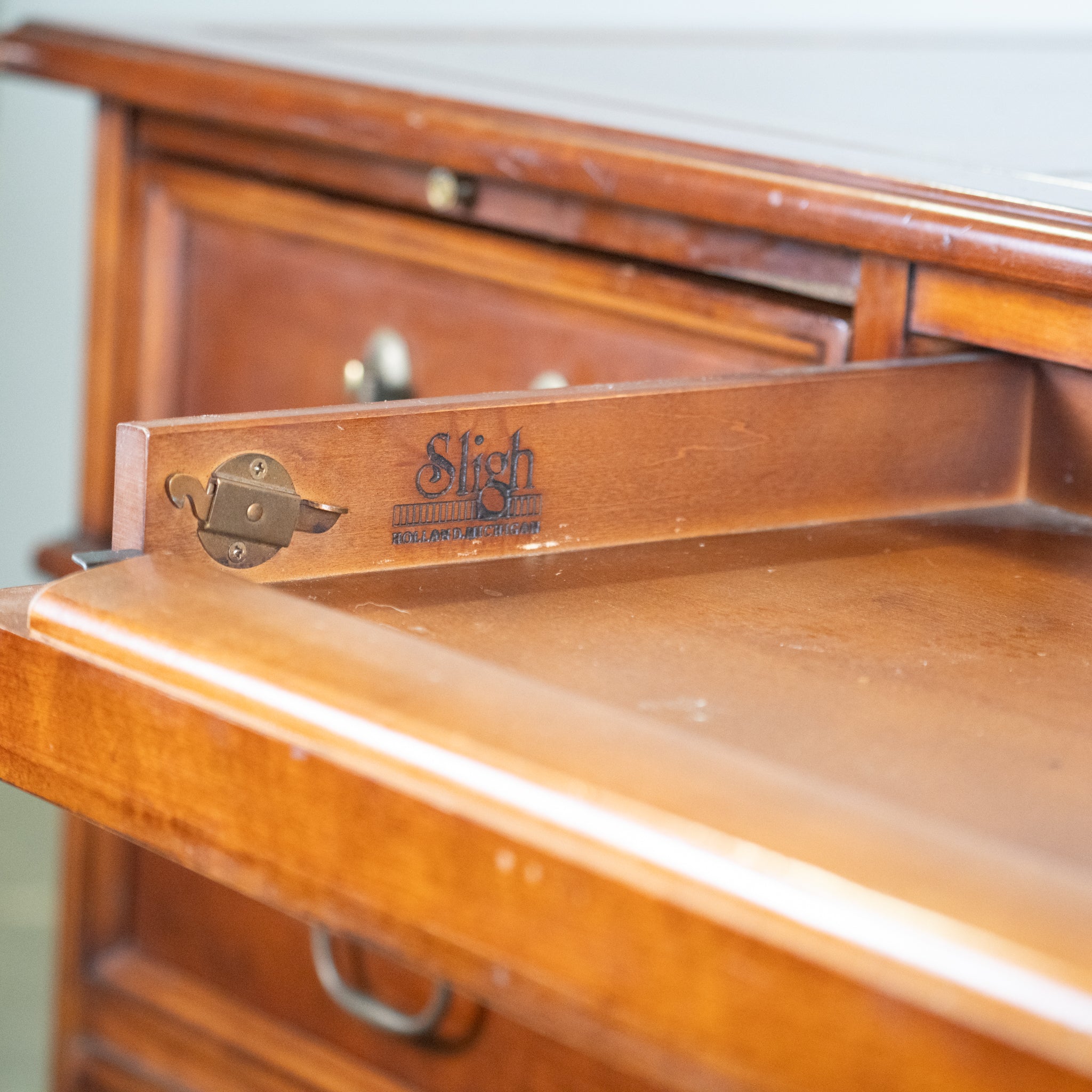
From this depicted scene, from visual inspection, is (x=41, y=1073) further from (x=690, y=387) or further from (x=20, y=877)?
(x=690, y=387)

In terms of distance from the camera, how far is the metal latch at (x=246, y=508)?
370 millimetres

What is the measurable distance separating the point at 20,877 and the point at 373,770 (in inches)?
53.3

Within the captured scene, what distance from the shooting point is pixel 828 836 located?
237 millimetres

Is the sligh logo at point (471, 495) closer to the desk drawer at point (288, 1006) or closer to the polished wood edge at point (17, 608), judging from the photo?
the polished wood edge at point (17, 608)

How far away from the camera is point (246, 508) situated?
0.38 meters

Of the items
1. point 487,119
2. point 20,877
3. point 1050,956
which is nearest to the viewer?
point 1050,956

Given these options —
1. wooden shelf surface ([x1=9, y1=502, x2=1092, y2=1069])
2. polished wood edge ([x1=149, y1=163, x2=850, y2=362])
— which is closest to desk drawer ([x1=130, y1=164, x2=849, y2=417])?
polished wood edge ([x1=149, y1=163, x2=850, y2=362])

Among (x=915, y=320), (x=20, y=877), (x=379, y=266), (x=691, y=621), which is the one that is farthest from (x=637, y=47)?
(x=20, y=877)

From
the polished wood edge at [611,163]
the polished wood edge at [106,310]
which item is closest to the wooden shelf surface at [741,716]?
the polished wood edge at [611,163]

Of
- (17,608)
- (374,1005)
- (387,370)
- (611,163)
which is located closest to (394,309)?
(387,370)

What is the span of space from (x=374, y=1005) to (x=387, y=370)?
11.0 inches

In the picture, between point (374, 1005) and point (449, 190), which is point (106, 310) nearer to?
point (449, 190)

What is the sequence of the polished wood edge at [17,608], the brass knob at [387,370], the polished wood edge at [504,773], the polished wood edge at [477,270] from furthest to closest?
the brass knob at [387,370] < the polished wood edge at [477,270] < the polished wood edge at [17,608] < the polished wood edge at [504,773]

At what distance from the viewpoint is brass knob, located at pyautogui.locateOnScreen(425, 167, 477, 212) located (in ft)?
2.25
